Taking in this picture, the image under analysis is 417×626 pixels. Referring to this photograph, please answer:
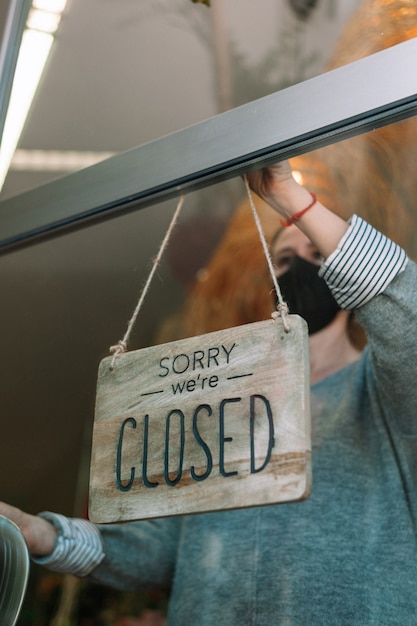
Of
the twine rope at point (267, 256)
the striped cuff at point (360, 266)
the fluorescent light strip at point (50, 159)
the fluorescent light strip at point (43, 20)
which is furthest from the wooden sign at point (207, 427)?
the fluorescent light strip at point (43, 20)

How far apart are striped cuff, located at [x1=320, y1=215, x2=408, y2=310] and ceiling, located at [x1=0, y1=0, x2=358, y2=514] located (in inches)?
6.5

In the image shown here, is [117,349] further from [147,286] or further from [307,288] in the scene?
[307,288]

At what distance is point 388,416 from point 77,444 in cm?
47

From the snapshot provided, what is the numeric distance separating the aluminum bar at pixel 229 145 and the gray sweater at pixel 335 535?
17cm

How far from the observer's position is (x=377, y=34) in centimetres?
Result: 90

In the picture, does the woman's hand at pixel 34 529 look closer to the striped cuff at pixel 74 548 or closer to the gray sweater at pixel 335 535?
the striped cuff at pixel 74 548

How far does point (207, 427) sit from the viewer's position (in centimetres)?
68

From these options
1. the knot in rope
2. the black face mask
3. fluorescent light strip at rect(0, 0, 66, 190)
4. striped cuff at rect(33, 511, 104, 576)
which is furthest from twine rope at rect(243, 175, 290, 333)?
striped cuff at rect(33, 511, 104, 576)

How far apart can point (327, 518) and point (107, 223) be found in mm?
522

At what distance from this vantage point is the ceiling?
3.01ft

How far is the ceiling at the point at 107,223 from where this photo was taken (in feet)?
3.01

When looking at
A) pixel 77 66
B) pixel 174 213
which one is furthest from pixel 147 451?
pixel 77 66

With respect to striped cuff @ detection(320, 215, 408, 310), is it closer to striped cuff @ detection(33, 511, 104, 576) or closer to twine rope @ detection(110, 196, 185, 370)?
twine rope @ detection(110, 196, 185, 370)

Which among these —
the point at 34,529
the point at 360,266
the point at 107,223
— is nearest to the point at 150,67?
the point at 107,223
